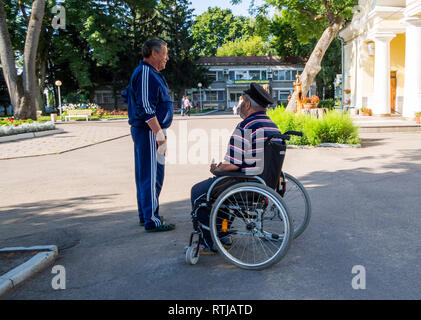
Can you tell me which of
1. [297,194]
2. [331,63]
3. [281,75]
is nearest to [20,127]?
[297,194]

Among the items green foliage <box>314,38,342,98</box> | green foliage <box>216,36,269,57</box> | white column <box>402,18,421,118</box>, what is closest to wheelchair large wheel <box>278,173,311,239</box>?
white column <box>402,18,421,118</box>

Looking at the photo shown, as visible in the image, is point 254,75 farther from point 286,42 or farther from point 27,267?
point 27,267

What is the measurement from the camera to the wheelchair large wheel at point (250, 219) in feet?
10.9

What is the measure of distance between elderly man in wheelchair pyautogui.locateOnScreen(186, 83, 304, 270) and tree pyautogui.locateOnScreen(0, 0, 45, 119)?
65.2 feet

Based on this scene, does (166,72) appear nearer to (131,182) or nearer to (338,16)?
(338,16)

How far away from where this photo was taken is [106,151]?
12.4 meters

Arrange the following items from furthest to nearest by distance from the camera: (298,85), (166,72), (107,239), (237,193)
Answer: (166,72), (298,85), (107,239), (237,193)

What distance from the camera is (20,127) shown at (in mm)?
17219

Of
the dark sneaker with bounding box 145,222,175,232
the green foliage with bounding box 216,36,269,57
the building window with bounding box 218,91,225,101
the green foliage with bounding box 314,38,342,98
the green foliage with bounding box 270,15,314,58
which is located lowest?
the dark sneaker with bounding box 145,222,175,232

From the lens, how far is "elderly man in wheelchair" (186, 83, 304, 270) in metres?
3.47

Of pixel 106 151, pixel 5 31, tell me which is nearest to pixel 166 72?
pixel 5 31

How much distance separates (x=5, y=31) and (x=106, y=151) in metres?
11.8

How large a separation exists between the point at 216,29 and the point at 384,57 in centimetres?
6677

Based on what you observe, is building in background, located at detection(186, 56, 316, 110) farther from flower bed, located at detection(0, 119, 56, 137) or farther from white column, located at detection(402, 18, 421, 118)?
flower bed, located at detection(0, 119, 56, 137)
